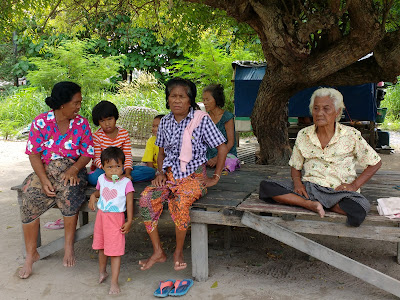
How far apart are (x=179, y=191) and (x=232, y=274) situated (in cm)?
89

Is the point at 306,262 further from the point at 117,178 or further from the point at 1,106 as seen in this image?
the point at 1,106

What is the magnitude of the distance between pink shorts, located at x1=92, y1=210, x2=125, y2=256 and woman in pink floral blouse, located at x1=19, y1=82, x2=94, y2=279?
1.43 ft

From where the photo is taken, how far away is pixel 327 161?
3709 millimetres

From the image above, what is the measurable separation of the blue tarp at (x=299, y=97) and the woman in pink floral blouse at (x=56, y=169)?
20.6 ft

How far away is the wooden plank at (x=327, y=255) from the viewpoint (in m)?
3.24

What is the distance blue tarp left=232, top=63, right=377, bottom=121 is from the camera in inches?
374

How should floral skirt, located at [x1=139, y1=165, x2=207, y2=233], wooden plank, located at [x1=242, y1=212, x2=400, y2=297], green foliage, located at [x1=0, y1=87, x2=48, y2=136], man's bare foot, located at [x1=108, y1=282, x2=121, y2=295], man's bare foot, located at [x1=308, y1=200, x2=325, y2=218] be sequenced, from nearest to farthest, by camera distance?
1. wooden plank, located at [x1=242, y1=212, x2=400, y2=297]
2. man's bare foot, located at [x1=308, y1=200, x2=325, y2=218]
3. man's bare foot, located at [x1=108, y1=282, x2=121, y2=295]
4. floral skirt, located at [x1=139, y1=165, x2=207, y2=233]
5. green foliage, located at [x1=0, y1=87, x2=48, y2=136]

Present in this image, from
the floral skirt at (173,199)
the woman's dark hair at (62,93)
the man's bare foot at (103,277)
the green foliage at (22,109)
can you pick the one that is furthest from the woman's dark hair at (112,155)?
the green foliage at (22,109)

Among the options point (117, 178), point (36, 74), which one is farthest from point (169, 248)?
point (36, 74)

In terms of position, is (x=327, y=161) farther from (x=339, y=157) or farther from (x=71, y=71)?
(x=71, y=71)

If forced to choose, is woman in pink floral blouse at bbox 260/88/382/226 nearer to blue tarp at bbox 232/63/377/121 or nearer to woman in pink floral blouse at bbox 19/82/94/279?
woman in pink floral blouse at bbox 19/82/94/279

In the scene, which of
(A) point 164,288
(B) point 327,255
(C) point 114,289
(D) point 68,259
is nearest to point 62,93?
(D) point 68,259

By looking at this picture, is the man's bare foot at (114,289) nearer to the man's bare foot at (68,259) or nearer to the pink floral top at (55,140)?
the man's bare foot at (68,259)

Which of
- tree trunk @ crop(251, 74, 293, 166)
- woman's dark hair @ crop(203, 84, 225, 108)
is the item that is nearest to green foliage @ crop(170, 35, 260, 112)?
tree trunk @ crop(251, 74, 293, 166)
